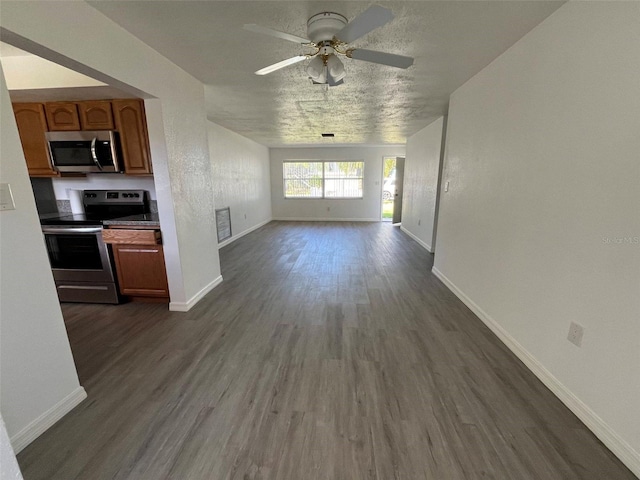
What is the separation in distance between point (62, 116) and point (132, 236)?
1.39 meters

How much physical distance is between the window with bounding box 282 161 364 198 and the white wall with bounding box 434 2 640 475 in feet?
18.4

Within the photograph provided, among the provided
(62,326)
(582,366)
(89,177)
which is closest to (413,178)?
(582,366)

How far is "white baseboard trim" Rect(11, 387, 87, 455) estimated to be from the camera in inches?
50.8

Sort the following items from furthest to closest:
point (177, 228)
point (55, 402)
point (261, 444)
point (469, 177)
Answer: point (469, 177) → point (177, 228) → point (55, 402) → point (261, 444)

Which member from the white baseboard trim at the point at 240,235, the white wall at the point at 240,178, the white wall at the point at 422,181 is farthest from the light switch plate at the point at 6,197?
the white wall at the point at 422,181

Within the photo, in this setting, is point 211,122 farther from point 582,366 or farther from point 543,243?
point 582,366

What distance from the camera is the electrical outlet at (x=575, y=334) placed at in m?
1.48

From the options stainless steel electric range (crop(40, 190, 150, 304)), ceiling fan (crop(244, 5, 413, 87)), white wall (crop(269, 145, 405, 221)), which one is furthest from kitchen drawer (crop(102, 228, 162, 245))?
white wall (crop(269, 145, 405, 221))

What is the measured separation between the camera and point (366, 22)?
4.47ft

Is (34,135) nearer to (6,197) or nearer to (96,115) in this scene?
(96,115)

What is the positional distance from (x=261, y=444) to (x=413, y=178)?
5.81 metres

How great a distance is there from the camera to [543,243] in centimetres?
174

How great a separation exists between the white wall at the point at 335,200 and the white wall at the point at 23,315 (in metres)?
7.08

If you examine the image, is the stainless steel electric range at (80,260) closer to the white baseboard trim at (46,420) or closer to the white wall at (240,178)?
the white baseboard trim at (46,420)
